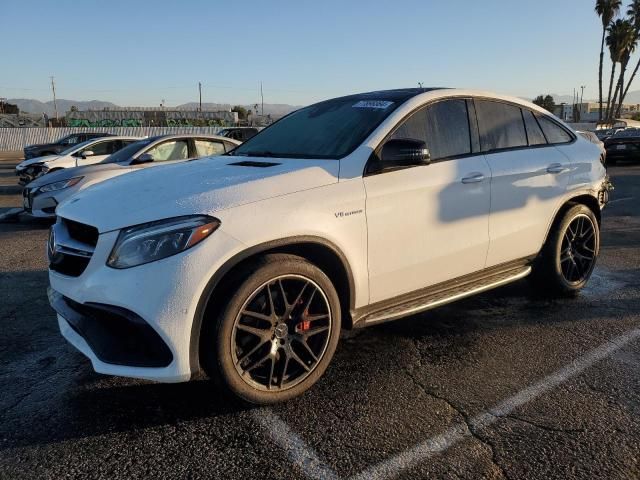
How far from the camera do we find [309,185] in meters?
2.99

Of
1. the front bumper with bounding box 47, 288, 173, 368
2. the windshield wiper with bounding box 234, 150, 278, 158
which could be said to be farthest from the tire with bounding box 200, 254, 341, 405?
the windshield wiper with bounding box 234, 150, 278, 158

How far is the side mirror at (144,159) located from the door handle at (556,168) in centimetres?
656

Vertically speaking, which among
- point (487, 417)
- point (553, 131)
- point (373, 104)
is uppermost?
point (373, 104)

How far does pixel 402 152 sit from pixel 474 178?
2.63 feet

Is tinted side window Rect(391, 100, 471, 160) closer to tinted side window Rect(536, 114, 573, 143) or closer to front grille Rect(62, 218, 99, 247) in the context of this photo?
tinted side window Rect(536, 114, 573, 143)

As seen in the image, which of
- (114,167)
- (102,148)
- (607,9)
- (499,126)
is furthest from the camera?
(607,9)

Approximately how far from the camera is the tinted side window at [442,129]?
3.58 meters

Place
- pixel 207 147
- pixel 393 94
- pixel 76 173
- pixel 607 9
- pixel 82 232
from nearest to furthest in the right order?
pixel 82 232 < pixel 393 94 < pixel 76 173 < pixel 207 147 < pixel 607 9

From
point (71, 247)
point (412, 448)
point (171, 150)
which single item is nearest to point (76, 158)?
point (171, 150)

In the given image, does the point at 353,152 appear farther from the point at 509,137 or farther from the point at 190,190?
Answer: the point at 509,137

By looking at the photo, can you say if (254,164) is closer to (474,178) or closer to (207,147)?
(474,178)

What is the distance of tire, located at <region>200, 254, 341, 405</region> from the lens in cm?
269

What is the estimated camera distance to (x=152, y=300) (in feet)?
8.31

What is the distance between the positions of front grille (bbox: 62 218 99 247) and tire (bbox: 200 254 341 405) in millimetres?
756
